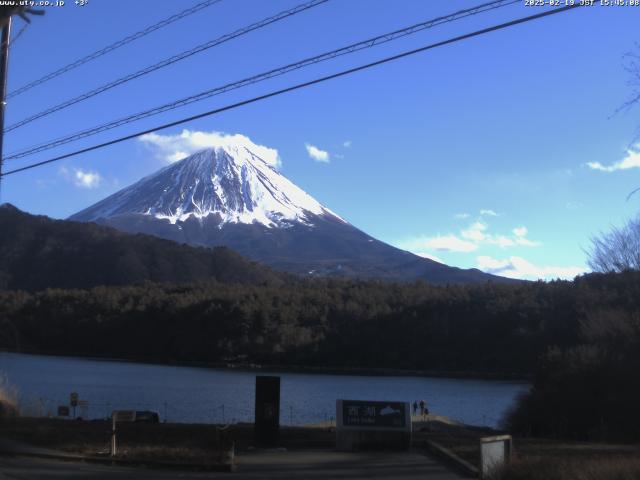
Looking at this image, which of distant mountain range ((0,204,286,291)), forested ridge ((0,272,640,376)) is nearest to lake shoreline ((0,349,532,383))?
forested ridge ((0,272,640,376))

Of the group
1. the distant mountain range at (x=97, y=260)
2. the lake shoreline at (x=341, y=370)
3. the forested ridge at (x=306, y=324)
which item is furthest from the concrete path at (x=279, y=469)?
the distant mountain range at (x=97, y=260)

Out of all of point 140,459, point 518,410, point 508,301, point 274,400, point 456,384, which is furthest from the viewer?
point 508,301

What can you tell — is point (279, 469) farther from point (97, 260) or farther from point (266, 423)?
point (97, 260)

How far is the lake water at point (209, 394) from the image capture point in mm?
39844

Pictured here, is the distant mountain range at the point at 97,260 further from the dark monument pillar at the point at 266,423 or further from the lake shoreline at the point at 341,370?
the dark monument pillar at the point at 266,423

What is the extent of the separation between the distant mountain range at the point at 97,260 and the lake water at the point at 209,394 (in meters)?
79.6

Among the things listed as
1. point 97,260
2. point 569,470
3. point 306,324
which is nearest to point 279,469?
point 569,470

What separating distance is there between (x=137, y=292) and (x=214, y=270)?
1993 inches

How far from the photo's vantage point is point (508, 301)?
3954 inches

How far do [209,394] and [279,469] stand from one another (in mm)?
38092

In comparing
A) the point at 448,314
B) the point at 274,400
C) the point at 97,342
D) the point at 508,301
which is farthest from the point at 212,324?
the point at 274,400

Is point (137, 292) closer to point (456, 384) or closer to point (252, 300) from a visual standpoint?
point (252, 300)

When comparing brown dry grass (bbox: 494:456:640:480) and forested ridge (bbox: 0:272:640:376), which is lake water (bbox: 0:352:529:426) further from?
brown dry grass (bbox: 494:456:640:480)

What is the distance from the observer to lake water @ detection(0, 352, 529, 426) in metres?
39.8
